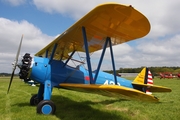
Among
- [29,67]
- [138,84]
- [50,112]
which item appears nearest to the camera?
[50,112]

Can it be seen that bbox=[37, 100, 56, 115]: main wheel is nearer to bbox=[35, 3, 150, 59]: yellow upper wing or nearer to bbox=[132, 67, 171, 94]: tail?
bbox=[35, 3, 150, 59]: yellow upper wing

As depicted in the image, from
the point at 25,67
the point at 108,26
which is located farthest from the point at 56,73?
the point at 108,26

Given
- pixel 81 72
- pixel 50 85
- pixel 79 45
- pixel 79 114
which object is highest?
pixel 79 45

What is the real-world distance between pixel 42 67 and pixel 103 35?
2.49m

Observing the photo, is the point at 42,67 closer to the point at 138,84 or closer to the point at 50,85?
the point at 50,85

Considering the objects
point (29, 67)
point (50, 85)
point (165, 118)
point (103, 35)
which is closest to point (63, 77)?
point (50, 85)

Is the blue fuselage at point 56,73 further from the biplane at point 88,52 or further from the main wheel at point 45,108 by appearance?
the main wheel at point 45,108

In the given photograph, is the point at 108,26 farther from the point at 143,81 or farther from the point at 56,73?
the point at 143,81

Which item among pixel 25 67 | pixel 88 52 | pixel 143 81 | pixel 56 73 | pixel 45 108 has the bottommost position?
pixel 45 108

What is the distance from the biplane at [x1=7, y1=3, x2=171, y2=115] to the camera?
4518 millimetres

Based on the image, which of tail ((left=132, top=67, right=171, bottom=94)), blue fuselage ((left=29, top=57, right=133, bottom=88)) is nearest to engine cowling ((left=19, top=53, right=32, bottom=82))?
blue fuselage ((left=29, top=57, right=133, bottom=88))

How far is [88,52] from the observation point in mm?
5605

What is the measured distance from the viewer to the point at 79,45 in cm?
760

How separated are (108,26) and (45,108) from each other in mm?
3210
